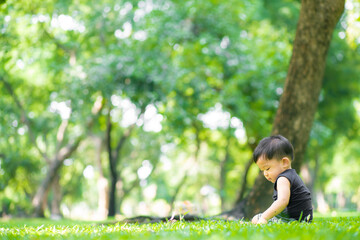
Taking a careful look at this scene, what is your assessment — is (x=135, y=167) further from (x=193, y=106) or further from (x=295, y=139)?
(x=295, y=139)

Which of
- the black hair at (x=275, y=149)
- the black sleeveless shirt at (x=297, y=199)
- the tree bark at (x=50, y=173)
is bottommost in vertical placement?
the tree bark at (x=50, y=173)

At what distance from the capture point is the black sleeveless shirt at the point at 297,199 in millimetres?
4227

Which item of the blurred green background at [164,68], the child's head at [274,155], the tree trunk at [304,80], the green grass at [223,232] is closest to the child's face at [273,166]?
the child's head at [274,155]

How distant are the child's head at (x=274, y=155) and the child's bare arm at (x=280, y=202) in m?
0.26

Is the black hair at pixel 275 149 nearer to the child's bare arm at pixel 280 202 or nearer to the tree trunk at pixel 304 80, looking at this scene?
the child's bare arm at pixel 280 202

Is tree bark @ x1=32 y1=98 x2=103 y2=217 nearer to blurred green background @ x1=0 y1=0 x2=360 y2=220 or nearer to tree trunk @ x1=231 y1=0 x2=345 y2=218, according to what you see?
blurred green background @ x1=0 y1=0 x2=360 y2=220

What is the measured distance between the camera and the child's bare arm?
4.12 meters

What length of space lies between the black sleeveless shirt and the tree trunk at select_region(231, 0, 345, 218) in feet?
8.02

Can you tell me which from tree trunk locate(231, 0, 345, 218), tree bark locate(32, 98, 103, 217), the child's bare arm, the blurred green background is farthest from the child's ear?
tree bark locate(32, 98, 103, 217)

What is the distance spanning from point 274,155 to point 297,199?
1.84 ft

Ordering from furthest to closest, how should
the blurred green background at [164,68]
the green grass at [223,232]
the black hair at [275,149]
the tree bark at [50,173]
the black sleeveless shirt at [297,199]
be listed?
1. the tree bark at [50,173]
2. the blurred green background at [164,68]
3. the black hair at [275,149]
4. the black sleeveless shirt at [297,199]
5. the green grass at [223,232]

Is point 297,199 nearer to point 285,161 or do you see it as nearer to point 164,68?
point 285,161

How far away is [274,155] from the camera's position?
14.5ft

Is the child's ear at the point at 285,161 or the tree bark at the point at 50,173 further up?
the child's ear at the point at 285,161
